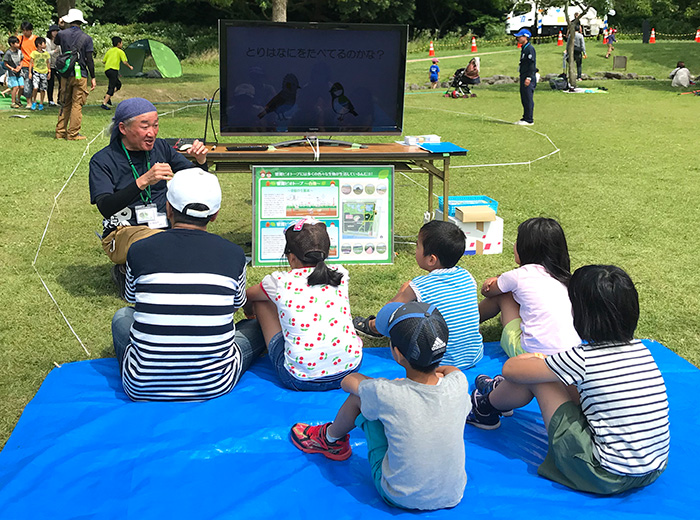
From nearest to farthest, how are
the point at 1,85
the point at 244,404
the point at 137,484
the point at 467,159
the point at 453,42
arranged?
1. the point at 137,484
2. the point at 244,404
3. the point at 467,159
4. the point at 1,85
5. the point at 453,42

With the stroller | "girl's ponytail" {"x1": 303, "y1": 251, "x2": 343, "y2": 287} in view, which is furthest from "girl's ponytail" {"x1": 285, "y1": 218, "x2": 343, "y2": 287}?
the stroller

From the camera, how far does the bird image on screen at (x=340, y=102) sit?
617cm

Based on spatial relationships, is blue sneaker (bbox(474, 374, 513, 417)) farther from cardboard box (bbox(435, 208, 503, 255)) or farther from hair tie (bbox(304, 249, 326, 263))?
cardboard box (bbox(435, 208, 503, 255))

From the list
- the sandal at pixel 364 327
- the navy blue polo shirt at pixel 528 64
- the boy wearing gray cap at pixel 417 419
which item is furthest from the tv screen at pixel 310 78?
the navy blue polo shirt at pixel 528 64

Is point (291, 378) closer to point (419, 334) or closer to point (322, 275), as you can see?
point (322, 275)

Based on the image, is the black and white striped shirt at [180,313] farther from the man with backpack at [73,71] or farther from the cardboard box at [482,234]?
the man with backpack at [73,71]

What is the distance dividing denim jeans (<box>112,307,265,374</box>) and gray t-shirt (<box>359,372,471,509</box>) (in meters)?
1.43

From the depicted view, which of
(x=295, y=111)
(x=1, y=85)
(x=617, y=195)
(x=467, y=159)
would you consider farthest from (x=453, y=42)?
(x=295, y=111)

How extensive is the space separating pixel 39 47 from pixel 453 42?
2432 cm

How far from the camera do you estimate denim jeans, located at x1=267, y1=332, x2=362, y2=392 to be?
3.81 metres

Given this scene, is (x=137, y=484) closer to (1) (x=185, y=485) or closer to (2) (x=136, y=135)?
(1) (x=185, y=485)

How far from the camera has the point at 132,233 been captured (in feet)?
16.3

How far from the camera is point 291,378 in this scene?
3811 millimetres

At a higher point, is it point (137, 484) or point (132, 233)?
point (132, 233)
